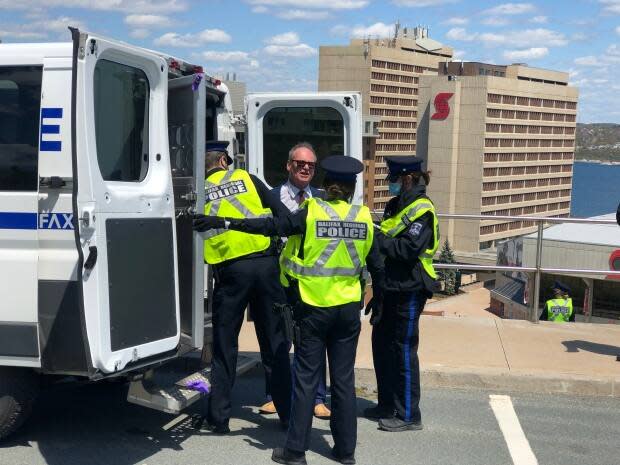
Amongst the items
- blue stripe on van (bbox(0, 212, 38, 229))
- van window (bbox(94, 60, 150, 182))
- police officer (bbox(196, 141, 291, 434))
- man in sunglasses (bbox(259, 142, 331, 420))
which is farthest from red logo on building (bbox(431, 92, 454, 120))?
blue stripe on van (bbox(0, 212, 38, 229))

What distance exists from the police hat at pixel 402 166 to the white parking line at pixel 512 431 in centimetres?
192

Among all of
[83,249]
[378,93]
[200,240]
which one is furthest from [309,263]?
[378,93]

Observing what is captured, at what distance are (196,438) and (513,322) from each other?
429 centimetres

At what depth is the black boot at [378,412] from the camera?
5781mm

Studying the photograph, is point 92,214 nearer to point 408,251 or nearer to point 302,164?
point 302,164

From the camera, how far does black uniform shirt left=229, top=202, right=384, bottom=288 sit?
476 cm

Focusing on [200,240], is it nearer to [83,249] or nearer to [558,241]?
[83,249]

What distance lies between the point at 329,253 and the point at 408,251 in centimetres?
77

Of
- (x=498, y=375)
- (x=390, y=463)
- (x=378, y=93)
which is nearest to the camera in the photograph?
(x=390, y=463)

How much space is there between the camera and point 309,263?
4770mm

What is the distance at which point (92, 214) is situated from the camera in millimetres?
4250

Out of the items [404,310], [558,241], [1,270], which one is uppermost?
[1,270]

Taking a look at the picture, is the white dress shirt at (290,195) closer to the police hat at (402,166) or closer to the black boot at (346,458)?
the police hat at (402,166)

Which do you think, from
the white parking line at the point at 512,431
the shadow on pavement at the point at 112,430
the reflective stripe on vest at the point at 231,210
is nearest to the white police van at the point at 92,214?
the reflective stripe on vest at the point at 231,210
